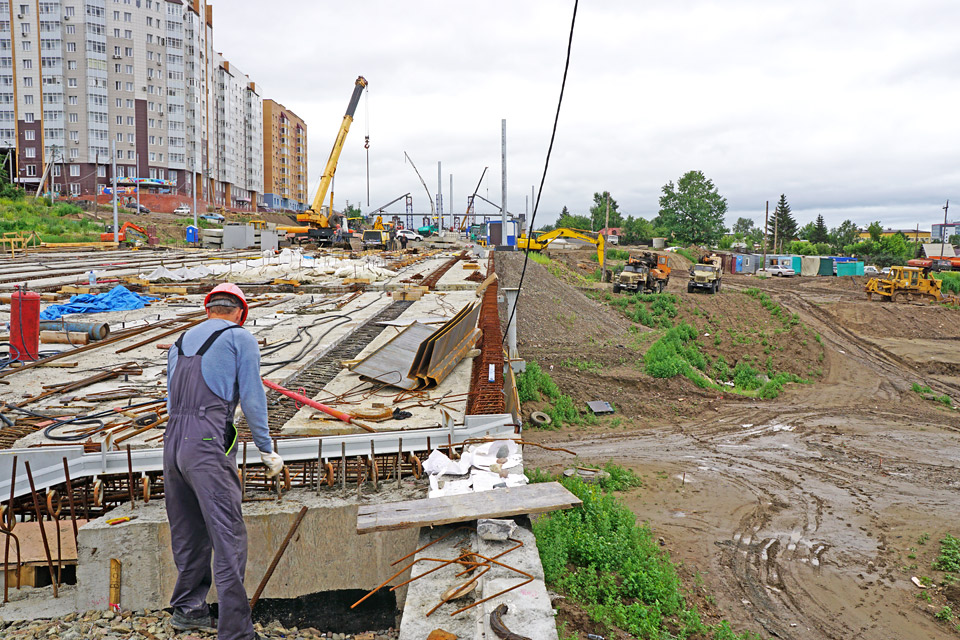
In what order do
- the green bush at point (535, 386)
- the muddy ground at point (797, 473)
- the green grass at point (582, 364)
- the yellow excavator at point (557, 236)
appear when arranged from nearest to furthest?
the muddy ground at point (797, 473) < the green bush at point (535, 386) < the green grass at point (582, 364) < the yellow excavator at point (557, 236)

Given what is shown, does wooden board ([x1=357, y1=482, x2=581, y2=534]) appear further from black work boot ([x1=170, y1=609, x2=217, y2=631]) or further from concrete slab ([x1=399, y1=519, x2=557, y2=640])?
black work boot ([x1=170, y1=609, x2=217, y2=631])

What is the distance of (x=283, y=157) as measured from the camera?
114 meters

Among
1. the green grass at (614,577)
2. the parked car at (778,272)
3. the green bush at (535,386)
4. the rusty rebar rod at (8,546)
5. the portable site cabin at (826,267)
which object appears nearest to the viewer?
the rusty rebar rod at (8,546)

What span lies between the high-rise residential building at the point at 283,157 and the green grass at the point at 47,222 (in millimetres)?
61723

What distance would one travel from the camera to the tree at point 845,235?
83.1 m

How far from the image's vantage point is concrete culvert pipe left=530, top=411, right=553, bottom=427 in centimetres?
1402

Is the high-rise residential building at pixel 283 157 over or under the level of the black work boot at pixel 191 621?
over

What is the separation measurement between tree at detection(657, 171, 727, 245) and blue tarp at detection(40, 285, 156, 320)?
7505 cm

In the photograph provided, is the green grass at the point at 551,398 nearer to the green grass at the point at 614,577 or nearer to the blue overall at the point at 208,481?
the green grass at the point at 614,577

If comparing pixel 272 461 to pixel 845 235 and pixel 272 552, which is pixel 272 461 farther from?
pixel 845 235

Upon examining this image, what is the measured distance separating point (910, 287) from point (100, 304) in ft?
119

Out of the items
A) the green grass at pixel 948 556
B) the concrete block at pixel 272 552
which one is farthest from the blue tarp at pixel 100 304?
the green grass at pixel 948 556

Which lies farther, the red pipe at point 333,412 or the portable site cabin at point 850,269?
the portable site cabin at point 850,269

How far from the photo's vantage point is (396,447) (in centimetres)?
517
